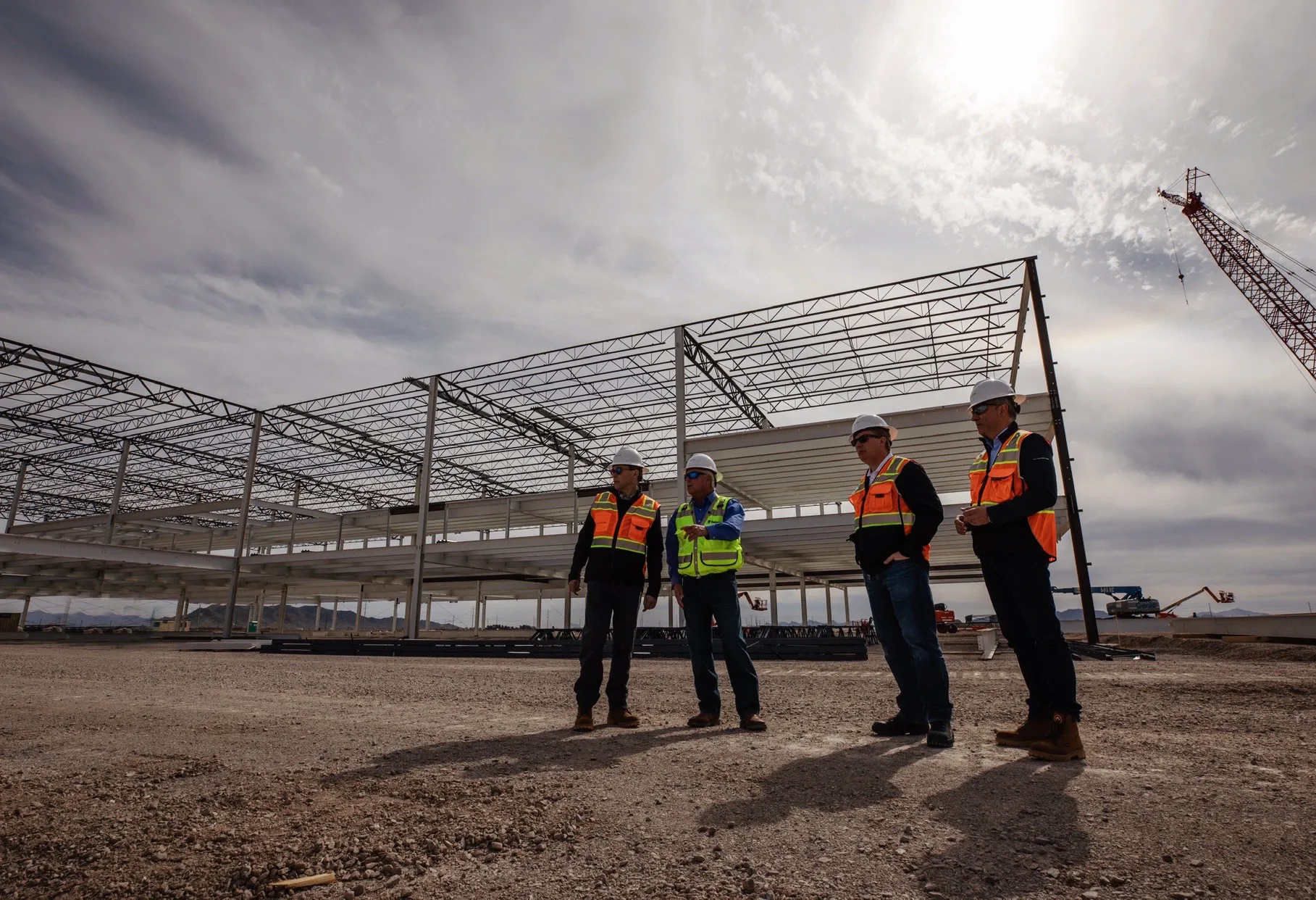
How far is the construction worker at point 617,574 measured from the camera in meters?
4.68

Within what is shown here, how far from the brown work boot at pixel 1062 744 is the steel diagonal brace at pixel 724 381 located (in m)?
19.1

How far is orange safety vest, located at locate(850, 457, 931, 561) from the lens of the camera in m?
4.06

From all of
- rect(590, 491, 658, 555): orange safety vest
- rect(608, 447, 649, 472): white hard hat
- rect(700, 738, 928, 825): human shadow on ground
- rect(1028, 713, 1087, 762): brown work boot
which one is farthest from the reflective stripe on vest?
rect(1028, 713, 1087, 762): brown work boot

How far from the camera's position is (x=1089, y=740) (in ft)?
12.5

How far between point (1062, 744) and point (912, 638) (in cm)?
87

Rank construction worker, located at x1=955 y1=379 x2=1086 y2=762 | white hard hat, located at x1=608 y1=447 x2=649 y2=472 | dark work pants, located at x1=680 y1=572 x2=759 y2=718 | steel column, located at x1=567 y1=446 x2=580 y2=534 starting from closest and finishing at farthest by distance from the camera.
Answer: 1. construction worker, located at x1=955 y1=379 x2=1086 y2=762
2. dark work pants, located at x1=680 y1=572 x2=759 y2=718
3. white hard hat, located at x1=608 y1=447 x2=649 y2=472
4. steel column, located at x1=567 y1=446 x2=580 y2=534

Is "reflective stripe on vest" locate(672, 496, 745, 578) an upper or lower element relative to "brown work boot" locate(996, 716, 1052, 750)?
upper

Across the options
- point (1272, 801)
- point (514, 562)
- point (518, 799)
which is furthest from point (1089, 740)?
point (514, 562)

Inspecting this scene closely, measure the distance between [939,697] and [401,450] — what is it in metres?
33.5

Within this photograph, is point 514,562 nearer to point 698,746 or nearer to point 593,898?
point 698,746

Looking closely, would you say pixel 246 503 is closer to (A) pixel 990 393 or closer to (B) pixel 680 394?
(B) pixel 680 394

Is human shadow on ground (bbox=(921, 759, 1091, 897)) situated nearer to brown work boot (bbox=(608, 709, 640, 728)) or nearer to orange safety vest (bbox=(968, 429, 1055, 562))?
orange safety vest (bbox=(968, 429, 1055, 562))

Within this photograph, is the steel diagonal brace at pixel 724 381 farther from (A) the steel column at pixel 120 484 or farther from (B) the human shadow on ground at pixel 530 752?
(A) the steel column at pixel 120 484

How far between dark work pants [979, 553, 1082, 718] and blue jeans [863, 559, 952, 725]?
38 cm
